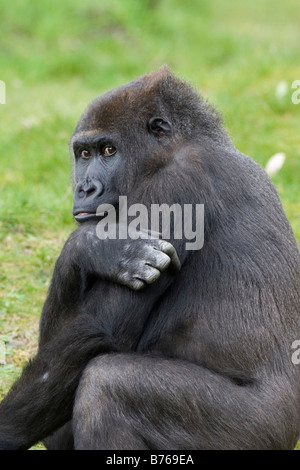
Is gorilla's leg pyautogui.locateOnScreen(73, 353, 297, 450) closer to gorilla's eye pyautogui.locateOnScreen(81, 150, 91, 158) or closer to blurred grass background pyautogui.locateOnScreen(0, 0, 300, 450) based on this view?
→ gorilla's eye pyautogui.locateOnScreen(81, 150, 91, 158)

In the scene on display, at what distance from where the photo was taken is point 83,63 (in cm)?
1168

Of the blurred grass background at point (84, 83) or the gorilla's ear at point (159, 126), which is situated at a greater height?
the blurred grass background at point (84, 83)

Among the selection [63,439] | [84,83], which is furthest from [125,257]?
[84,83]

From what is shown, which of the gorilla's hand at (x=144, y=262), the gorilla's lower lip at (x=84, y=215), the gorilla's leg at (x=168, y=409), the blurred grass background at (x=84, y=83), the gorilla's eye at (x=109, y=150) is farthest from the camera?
the blurred grass background at (x=84, y=83)

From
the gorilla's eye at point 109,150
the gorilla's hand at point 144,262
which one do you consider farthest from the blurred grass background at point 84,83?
the gorilla's hand at point 144,262

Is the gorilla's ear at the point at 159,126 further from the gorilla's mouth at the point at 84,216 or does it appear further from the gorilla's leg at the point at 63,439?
the gorilla's leg at the point at 63,439

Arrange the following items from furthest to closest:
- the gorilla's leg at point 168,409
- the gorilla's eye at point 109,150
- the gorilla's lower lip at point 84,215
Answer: the gorilla's eye at point 109,150 → the gorilla's lower lip at point 84,215 → the gorilla's leg at point 168,409

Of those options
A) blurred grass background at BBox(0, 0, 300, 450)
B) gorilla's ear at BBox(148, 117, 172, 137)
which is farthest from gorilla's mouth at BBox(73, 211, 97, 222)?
blurred grass background at BBox(0, 0, 300, 450)

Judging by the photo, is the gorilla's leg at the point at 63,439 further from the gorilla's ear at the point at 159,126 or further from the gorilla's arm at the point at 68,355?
the gorilla's ear at the point at 159,126

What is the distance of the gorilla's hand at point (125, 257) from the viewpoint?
3786mm

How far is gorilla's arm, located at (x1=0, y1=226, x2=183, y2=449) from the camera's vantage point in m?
3.79

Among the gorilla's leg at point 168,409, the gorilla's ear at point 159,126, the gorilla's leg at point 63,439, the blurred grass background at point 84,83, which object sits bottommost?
the gorilla's leg at point 63,439

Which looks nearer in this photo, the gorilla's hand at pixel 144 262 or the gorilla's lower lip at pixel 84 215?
the gorilla's hand at pixel 144 262

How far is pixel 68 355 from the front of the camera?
3787 mm
